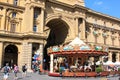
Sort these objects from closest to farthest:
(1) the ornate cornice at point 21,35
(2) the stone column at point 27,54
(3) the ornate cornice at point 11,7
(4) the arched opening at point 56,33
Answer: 1. (2) the stone column at point 27,54
2. (1) the ornate cornice at point 21,35
3. (3) the ornate cornice at point 11,7
4. (4) the arched opening at point 56,33

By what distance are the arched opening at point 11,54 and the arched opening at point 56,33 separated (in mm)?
8175

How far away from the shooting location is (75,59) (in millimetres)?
33219


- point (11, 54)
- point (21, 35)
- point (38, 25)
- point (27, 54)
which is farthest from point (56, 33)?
point (27, 54)

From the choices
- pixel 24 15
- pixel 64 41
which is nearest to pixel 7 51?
pixel 24 15

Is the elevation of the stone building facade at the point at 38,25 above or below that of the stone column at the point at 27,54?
above

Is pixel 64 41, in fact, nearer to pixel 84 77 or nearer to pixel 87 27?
pixel 87 27

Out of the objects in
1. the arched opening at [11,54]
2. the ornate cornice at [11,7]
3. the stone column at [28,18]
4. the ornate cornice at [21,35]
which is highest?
the ornate cornice at [11,7]

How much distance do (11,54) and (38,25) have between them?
28.9ft

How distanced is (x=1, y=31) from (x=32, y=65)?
9310 mm

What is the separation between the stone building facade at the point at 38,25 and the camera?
4122cm

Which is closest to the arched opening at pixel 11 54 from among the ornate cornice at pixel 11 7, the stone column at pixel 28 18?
the stone column at pixel 28 18

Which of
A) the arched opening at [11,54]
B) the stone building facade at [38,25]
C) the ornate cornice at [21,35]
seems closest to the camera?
the ornate cornice at [21,35]

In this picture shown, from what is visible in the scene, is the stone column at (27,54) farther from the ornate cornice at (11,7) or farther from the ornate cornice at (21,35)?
the ornate cornice at (11,7)

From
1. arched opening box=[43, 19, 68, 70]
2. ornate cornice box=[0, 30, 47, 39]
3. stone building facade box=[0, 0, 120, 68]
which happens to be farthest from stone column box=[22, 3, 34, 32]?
arched opening box=[43, 19, 68, 70]
